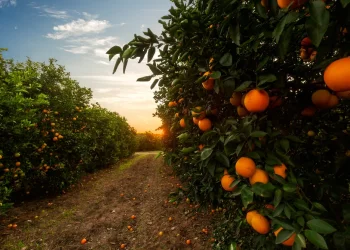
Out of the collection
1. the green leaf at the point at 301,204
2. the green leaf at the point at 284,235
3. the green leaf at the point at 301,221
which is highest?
the green leaf at the point at 301,204

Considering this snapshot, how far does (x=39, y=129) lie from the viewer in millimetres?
6109

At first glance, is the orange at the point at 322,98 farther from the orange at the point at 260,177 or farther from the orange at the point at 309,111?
the orange at the point at 260,177

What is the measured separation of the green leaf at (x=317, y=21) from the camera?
76 cm

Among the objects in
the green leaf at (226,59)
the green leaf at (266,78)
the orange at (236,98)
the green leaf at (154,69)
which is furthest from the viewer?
the green leaf at (154,69)

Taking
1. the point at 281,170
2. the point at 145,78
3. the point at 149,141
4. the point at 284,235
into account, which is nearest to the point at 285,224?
the point at 284,235

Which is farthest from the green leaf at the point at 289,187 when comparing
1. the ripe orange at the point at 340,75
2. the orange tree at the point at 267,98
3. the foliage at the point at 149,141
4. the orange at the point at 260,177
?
the foliage at the point at 149,141

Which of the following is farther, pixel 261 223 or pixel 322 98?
pixel 322 98

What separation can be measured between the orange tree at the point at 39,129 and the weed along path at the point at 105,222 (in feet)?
2.10

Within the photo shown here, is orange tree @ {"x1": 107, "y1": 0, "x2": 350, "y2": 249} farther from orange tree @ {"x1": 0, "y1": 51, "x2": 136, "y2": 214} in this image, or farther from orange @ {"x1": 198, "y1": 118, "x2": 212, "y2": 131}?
orange tree @ {"x1": 0, "y1": 51, "x2": 136, "y2": 214}

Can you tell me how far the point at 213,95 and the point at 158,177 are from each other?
828 cm

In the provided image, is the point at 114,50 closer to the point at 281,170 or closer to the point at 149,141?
the point at 281,170

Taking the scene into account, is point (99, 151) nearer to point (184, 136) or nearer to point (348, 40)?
point (184, 136)

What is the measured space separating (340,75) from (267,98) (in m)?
0.48

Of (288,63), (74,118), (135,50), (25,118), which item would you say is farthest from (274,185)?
(74,118)
